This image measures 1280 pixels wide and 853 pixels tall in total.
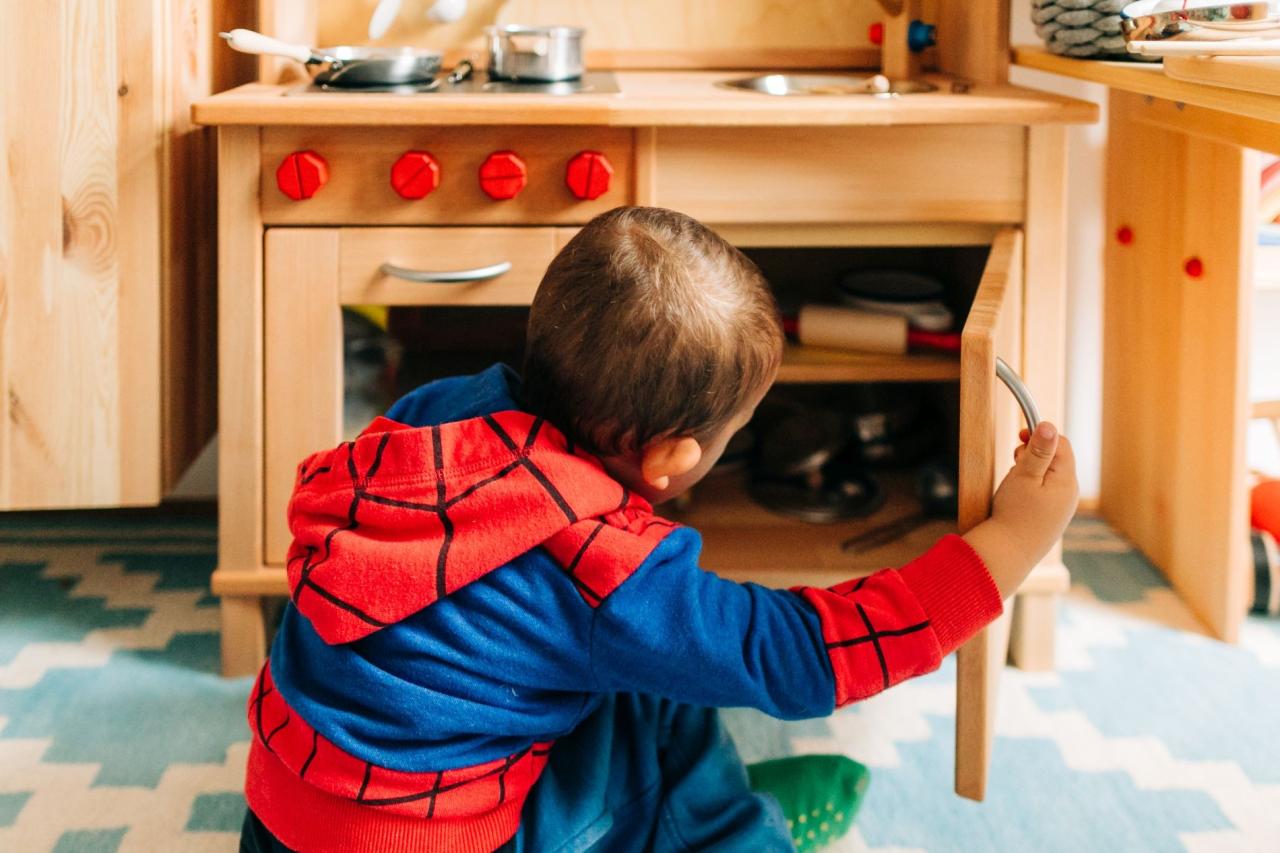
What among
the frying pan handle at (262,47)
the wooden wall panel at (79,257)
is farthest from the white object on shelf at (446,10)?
the wooden wall panel at (79,257)

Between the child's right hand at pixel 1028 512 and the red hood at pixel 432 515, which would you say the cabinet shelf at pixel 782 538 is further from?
the red hood at pixel 432 515

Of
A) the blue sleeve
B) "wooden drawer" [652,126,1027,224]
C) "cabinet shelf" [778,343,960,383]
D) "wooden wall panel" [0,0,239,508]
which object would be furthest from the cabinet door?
"wooden wall panel" [0,0,239,508]

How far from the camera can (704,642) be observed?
861 mm

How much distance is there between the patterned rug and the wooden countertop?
0.58 metres

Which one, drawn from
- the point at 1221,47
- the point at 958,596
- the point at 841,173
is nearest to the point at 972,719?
the point at 958,596

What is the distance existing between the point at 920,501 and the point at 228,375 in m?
0.83

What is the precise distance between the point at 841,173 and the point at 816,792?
1.98ft

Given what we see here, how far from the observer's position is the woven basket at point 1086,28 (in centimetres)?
131

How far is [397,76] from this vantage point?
143 centimetres

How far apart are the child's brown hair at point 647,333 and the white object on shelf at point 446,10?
0.94 m

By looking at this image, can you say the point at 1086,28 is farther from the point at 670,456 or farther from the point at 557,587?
the point at 557,587

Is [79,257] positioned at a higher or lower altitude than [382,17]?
lower

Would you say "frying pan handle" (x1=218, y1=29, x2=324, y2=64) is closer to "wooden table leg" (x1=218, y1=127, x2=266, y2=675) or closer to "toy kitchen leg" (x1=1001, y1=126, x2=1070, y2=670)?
"wooden table leg" (x1=218, y1=127, x2=266, y2=675)

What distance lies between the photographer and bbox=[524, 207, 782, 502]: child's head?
852mm
